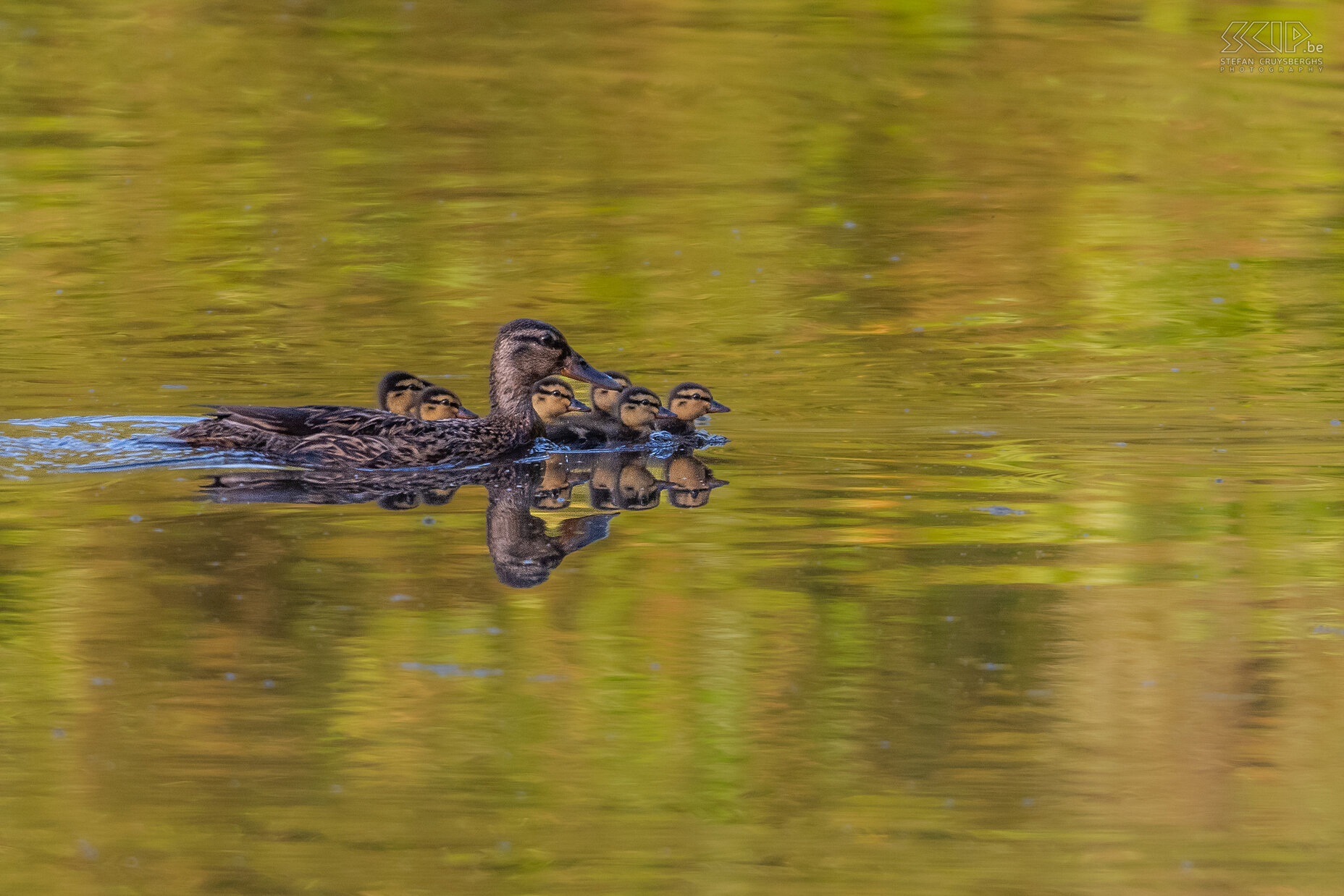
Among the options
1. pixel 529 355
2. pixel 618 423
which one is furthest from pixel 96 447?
pixel 618 423

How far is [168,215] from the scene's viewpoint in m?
15.3

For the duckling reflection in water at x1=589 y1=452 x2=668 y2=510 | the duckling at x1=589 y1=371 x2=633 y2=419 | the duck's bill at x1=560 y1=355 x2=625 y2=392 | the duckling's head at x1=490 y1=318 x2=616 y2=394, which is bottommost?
the duckling reflection in water at x1=589 y1=452 x2=668 y2=510

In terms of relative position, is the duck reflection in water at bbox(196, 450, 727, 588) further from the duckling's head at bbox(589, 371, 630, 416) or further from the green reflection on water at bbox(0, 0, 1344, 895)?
the duckling's head at bbox(589, 371, 630, 416)

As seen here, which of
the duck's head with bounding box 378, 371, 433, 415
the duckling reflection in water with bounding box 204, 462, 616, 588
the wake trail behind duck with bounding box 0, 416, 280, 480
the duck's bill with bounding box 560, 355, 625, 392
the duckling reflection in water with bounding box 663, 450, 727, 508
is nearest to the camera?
the duckling reflection in water with bounding box 204, 462, 616, 588

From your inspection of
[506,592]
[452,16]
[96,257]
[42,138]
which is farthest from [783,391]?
[452,16]

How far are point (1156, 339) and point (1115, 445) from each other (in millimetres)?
2752

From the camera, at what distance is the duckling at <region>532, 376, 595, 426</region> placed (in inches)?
394

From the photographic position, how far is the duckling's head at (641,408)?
32.1 ft

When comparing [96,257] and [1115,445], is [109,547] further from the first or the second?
[96,257]

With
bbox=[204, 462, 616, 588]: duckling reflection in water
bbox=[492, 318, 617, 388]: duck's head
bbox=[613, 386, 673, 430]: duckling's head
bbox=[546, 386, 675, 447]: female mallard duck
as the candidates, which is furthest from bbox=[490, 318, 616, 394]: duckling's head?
bbox=[204, 462, 616, 588]: duckling reflection in water

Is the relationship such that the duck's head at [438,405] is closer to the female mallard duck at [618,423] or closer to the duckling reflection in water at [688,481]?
the female mallard duck at [618,423]

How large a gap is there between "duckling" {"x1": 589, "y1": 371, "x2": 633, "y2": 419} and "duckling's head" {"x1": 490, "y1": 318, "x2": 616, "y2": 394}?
0.17 feet

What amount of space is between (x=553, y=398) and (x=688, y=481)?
1.32 m

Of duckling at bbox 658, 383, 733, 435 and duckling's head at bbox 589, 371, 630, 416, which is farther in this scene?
duckling's head at bbox 589, 371, 630, 416
